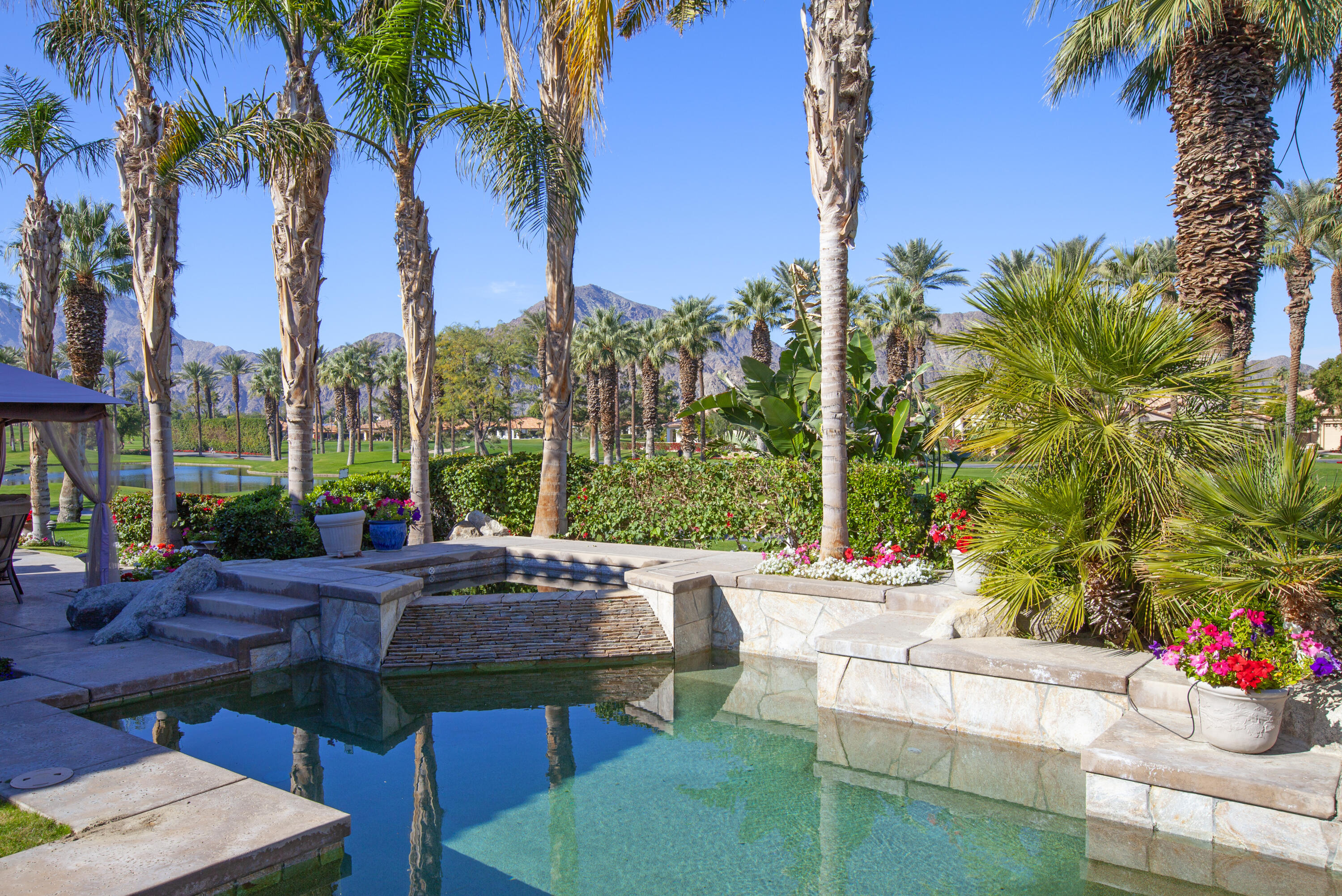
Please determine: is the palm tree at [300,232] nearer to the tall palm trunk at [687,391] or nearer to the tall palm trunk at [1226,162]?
the tall palm trunk at [1226,162]

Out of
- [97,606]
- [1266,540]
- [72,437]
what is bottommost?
[97,606]

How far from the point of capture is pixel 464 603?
820 centimetres

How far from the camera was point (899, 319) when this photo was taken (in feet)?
138

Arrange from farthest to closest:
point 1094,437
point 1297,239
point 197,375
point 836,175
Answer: point 197,375 → point 1297,239 → point 836,175 → point 1094,437

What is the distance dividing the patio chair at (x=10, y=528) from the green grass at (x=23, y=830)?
6609mm

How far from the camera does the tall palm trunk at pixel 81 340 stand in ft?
60.9

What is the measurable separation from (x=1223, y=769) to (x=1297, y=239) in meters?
40.6

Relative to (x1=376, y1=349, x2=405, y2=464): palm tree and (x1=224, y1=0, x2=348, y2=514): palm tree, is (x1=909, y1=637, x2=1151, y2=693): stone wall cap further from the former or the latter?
(x1=376, y1=349, x2=405, y2=464): palm tree

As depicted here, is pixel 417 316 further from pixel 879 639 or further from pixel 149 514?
pixel 879 639

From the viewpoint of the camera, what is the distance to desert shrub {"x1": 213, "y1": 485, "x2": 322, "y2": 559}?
10828mm

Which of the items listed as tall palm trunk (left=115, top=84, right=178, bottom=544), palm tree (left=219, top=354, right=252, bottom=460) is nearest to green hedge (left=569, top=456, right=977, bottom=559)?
tall palm trunk (left=115, top=84, right=178, bottom=544)

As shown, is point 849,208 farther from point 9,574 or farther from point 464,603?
point 9,574

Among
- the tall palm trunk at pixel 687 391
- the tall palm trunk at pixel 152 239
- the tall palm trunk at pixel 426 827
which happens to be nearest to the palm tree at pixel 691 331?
the tall palm trunk at pixel 687 391

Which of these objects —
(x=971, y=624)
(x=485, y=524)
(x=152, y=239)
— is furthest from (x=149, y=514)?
(x=971, y=624)
